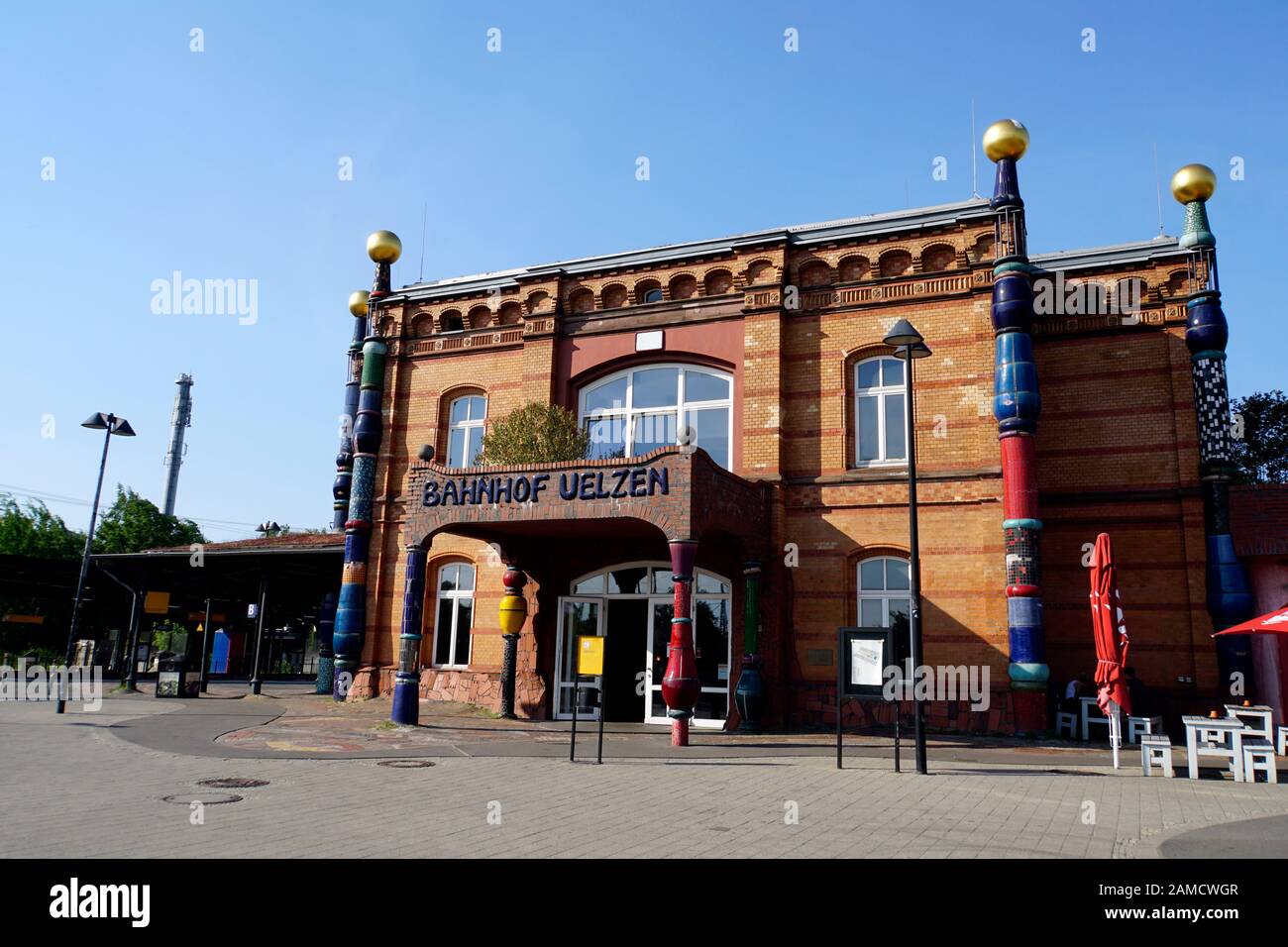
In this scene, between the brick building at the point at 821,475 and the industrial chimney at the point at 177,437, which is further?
the industrial chimney at the point at 177,437

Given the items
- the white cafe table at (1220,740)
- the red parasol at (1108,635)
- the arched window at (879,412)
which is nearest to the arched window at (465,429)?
the arched window at (879,412)

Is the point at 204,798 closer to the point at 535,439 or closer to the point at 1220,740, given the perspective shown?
the point at 535,439

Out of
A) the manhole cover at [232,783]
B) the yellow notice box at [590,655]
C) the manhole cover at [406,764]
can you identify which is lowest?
the manhole cover at [406,764]

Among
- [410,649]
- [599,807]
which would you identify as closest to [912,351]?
[599,807]

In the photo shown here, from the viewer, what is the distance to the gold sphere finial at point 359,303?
26.1 meters

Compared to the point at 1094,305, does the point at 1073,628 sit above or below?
below

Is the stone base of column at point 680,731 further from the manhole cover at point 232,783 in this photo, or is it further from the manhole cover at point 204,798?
the manhole cover at point 204,798

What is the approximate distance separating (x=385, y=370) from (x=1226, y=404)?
18.2m

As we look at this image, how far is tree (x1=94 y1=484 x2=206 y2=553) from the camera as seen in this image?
48688mm

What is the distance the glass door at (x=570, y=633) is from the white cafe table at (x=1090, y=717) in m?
9.06

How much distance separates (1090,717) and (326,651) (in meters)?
18.6

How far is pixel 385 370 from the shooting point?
74.5ft
